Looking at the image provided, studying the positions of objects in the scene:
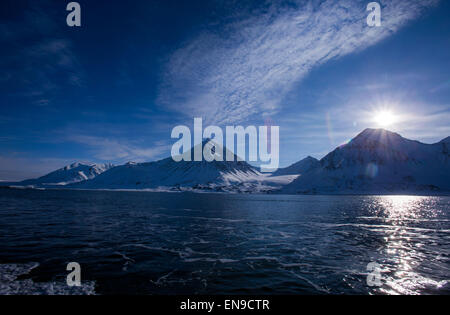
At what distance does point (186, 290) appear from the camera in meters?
18.7

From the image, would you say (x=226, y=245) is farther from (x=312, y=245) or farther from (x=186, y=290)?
(x=186, y=290)

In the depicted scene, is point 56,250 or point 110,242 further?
point 110,242

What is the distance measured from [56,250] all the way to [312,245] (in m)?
33.7

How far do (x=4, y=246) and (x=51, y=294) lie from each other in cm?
2016

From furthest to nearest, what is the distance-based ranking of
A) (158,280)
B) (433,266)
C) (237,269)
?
1. (433,266)
2. (237,269)
3. (158,280)
